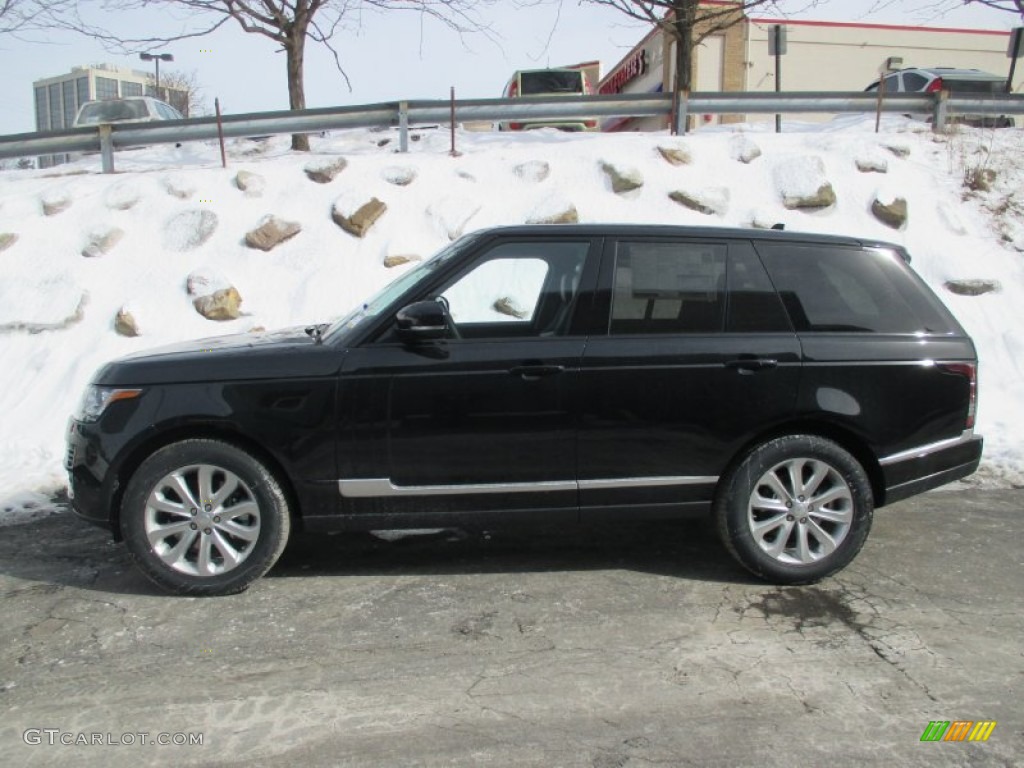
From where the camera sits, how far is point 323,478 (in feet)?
13.2

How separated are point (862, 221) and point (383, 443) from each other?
7.90 meters

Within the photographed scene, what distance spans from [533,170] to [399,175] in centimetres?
168

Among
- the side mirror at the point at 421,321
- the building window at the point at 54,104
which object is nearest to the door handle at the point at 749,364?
the side mirror at the point at 421,321

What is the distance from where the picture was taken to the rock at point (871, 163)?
10562 millimetres

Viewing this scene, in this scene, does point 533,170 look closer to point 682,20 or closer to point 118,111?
point 682,20

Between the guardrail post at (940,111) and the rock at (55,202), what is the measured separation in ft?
37.2

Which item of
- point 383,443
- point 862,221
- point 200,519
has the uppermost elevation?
point 862,221

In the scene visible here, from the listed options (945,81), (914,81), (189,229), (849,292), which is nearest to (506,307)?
(849,292)

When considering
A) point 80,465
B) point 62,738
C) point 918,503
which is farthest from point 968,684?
point 80,465

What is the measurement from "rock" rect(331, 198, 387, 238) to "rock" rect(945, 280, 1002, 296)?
6.51 metres

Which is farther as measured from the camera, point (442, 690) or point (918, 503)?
point (918, 503)

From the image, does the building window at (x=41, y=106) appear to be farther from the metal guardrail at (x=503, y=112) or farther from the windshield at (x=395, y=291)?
the windshield at (x=395, y=291)

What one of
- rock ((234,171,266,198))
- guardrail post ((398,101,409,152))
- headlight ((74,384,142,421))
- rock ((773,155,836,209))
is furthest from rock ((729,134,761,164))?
headlight ((74,384,142,421))

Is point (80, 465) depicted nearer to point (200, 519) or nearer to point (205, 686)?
point (200, 519)
